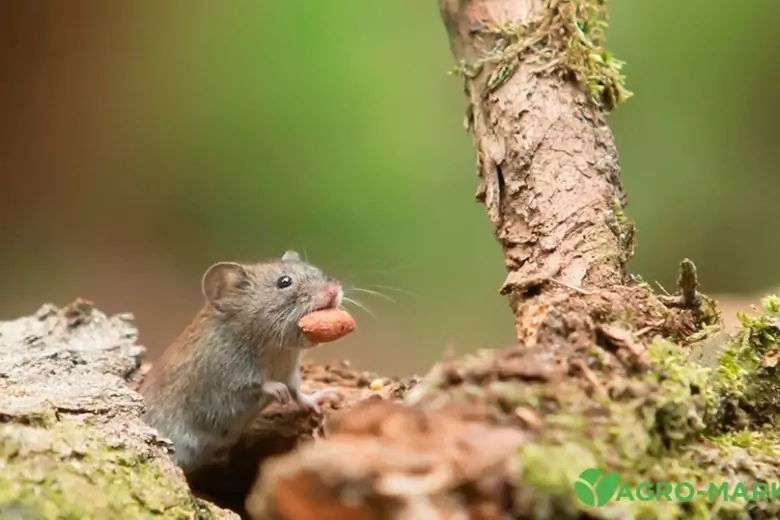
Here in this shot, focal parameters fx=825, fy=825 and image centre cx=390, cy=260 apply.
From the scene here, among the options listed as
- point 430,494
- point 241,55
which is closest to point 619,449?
point 430,494

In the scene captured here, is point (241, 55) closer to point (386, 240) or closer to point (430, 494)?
point (386, 240)

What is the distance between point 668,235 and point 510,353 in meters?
3.99

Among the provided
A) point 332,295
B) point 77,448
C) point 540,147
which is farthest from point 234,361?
point 540,147

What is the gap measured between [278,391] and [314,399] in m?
0.14

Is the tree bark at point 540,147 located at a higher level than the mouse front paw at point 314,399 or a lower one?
higher

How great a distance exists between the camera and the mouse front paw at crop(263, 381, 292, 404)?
3156 millimetres

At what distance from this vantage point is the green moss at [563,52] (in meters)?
2.70

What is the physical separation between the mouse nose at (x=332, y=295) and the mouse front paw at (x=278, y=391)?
14.2 inches

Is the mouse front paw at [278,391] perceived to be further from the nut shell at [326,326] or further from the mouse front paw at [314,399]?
the nut shell at [326,326]

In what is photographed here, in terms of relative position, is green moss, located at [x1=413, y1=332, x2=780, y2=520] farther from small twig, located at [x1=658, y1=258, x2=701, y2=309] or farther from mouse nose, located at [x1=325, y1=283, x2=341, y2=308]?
mouse nose, located at [x1=325, y1=283, x2=341, y2=308]

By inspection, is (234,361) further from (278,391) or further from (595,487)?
(595,487)

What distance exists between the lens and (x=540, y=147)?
2.55 m

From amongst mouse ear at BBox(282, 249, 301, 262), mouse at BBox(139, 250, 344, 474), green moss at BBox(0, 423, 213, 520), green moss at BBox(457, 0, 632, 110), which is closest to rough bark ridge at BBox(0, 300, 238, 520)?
green moss at BBox(0, 423, 213, 520)

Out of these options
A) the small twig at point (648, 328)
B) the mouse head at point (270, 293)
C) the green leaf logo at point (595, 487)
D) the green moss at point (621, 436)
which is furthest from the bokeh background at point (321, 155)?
the green leaf logo at point (595, 487)
